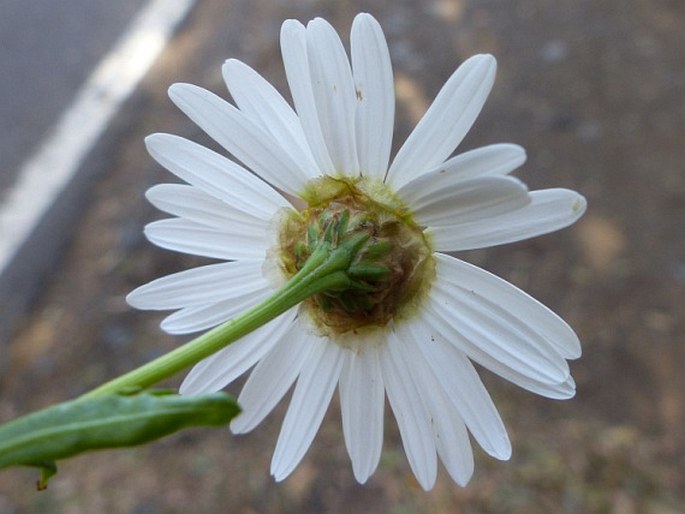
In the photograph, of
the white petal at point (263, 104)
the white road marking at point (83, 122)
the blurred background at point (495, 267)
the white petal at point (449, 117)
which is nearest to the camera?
the white petal at point (449, 117)

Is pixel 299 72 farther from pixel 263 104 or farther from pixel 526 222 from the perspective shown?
pixel 526 222

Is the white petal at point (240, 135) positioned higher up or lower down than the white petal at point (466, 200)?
higher up

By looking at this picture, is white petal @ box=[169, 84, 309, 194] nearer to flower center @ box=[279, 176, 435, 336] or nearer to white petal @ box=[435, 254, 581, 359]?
flower center @ box=[279, 176, 435, 336]

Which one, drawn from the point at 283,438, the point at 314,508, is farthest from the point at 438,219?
the point at 314,508

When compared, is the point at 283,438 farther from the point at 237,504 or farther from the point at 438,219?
the point at 237,504

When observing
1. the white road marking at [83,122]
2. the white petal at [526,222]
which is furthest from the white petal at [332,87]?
the white road marking at [83,122]

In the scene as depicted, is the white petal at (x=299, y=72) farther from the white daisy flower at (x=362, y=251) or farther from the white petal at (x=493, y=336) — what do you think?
the white petal at (x=493, y=336)

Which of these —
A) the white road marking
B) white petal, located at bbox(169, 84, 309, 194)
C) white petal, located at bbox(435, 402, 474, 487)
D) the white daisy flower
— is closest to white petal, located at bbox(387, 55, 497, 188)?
the white daisy flower
